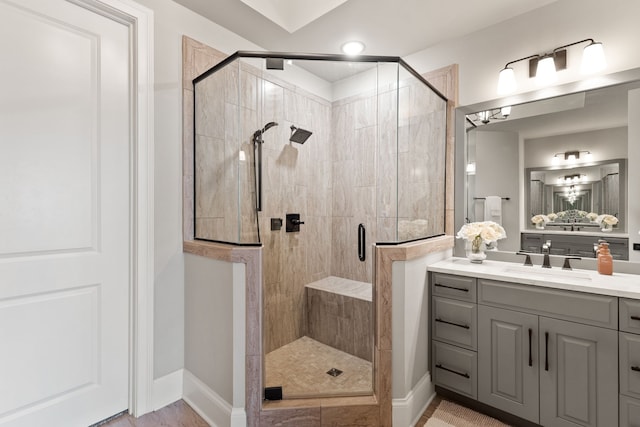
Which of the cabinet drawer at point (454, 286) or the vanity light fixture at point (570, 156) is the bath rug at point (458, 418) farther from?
the vanity light fixture at point (570, 156)

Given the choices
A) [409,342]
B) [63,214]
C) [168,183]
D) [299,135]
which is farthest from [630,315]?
[63,214]

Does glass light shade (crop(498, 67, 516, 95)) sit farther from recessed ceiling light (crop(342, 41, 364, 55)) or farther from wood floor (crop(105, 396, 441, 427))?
wood floor (crop(105, 396, 441, 427))

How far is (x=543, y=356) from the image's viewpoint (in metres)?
1.62

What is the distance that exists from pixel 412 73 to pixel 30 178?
7.55ft

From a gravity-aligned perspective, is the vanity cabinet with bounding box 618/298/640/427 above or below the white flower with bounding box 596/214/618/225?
below

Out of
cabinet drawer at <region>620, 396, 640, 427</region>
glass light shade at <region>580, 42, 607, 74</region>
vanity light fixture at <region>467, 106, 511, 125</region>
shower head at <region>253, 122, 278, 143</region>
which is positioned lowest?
cabinet drawer at <region>620, 396, 640, 427</region>

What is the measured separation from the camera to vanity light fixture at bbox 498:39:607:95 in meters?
Result: 1.78

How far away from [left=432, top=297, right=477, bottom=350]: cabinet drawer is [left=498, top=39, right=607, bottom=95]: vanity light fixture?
5.14 ft

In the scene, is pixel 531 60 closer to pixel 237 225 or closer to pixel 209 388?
pixel 237 225

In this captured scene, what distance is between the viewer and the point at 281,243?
8.05 feet

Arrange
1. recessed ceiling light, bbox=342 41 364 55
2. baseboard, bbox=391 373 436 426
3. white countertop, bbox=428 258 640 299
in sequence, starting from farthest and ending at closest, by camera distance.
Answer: recessed ceiling light, bbox=342 41 364 55, baseboard, bbox=391 373 436 426, white countertop, bbox=428 258 640 299

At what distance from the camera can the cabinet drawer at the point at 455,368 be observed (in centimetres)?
185

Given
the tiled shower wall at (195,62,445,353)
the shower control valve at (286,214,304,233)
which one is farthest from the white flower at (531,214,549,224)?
the shower control valve at (286,214,304,233)

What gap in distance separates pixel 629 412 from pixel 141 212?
279 centimetres
